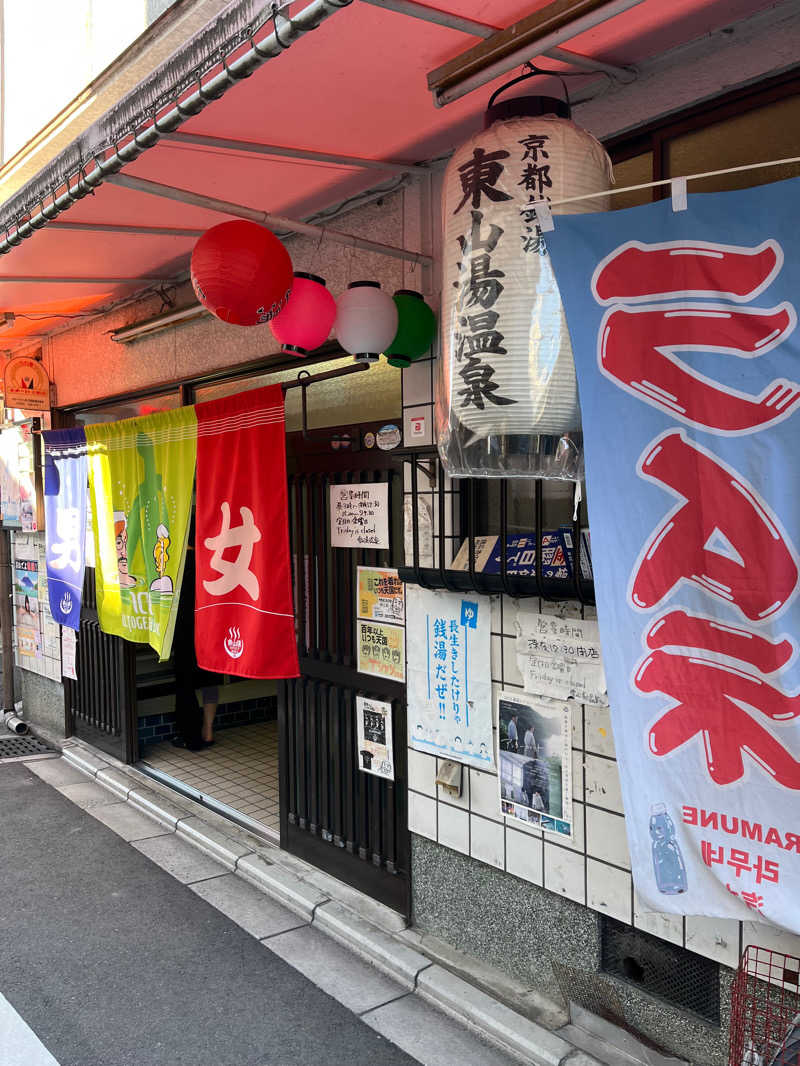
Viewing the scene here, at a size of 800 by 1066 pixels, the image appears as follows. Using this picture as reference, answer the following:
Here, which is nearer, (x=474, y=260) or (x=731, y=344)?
(x=731, y=344)

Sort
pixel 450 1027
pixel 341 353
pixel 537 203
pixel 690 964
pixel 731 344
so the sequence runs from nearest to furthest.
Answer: pixel 731 344 → pixel 537 203 → pixel 690 964 → pixel 450 1027 → pixel 341 353

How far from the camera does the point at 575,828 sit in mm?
4262

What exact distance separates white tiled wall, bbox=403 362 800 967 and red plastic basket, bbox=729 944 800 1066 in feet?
0.25

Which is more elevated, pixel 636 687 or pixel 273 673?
pixel 636 687

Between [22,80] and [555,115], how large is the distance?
683 cm

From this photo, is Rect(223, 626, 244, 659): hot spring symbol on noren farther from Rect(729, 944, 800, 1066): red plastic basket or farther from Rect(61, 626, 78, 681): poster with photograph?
Rect(61, 626, 78, 681): poster with photograph

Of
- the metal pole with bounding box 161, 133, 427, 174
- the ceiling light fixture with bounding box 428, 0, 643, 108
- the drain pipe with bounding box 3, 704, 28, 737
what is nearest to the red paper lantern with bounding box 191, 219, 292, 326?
the metal pole with bounding box 161, 133, 427, 174

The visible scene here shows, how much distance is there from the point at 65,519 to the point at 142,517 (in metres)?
2.01

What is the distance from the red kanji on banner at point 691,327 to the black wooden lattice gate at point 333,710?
2658 millimetres

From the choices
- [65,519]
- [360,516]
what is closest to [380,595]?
[360,516]

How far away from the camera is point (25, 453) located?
10281mm

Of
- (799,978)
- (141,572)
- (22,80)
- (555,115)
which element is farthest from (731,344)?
(22,80)

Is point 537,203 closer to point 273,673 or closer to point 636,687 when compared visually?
point 636,687

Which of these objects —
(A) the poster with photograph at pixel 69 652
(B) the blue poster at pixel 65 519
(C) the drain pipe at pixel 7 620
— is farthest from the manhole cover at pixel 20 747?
(B) the blue poster at pixel 65 519
